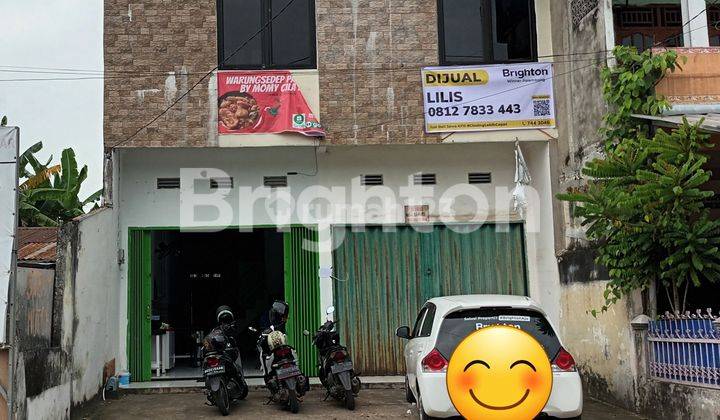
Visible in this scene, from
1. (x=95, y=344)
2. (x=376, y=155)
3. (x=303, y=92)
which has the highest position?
(x=303, y=92)

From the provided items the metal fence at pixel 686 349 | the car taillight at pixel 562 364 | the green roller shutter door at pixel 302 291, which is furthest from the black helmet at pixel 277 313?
the metal fence at pixel 686 349

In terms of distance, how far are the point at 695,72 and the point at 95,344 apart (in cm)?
924

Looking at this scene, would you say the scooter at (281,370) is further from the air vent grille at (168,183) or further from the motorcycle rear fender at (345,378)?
the air vent grille at (168,183)

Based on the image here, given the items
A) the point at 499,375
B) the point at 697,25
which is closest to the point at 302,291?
the point at 697,25

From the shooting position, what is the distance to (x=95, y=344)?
1112 cm

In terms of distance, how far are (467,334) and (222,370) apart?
366cm

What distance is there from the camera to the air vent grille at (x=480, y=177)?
1362cm

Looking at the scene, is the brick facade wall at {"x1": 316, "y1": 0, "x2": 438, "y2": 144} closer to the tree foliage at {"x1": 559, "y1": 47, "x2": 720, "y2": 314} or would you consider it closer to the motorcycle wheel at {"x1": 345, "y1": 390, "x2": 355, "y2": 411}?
the tree foliage at {"x1": 559, "y1": 47, "x2": 720, "y2": 314}

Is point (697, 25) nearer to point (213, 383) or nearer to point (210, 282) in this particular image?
point (213, 383)

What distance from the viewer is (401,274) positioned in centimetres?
1342

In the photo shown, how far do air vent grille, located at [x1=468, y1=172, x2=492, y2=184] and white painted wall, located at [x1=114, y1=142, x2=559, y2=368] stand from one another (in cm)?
7

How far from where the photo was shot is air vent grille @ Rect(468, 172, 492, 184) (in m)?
13.6

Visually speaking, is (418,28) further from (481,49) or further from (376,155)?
(376,155)

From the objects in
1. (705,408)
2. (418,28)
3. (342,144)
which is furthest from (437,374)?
(418,28)
